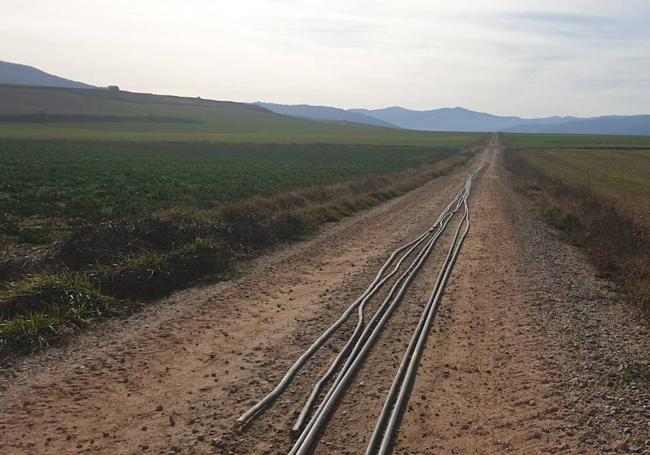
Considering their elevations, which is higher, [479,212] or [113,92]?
[113,92]

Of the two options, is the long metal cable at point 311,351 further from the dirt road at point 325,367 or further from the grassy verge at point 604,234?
the grassy verge at point 604,234

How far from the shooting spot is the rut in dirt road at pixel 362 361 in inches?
226

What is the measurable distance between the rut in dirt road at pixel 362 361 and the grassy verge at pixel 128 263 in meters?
3.45

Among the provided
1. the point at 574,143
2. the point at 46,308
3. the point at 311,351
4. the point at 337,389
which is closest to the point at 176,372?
the point at 311,351

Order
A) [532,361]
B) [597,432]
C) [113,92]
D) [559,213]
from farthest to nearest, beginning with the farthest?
1. [113,92]
2. [559,213]
3. [532,361]
4. [597,432]

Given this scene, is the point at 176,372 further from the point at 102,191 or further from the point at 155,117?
the point at 155,117

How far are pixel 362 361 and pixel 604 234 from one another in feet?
39.4

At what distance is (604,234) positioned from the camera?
1655 centimetres

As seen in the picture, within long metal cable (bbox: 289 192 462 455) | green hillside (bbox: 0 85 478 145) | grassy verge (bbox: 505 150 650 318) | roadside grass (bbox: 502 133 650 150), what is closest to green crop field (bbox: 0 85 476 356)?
long metal cable (bbox: 289 192 462 455)

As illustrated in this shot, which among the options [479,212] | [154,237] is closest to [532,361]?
[154,237]

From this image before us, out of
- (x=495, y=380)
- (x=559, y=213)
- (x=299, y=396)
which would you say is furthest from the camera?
(x=559, y=213)

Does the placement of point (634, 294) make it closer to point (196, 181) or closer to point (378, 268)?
point (378, 268)

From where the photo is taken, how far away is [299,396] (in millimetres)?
6504

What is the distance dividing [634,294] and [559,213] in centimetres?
1150
